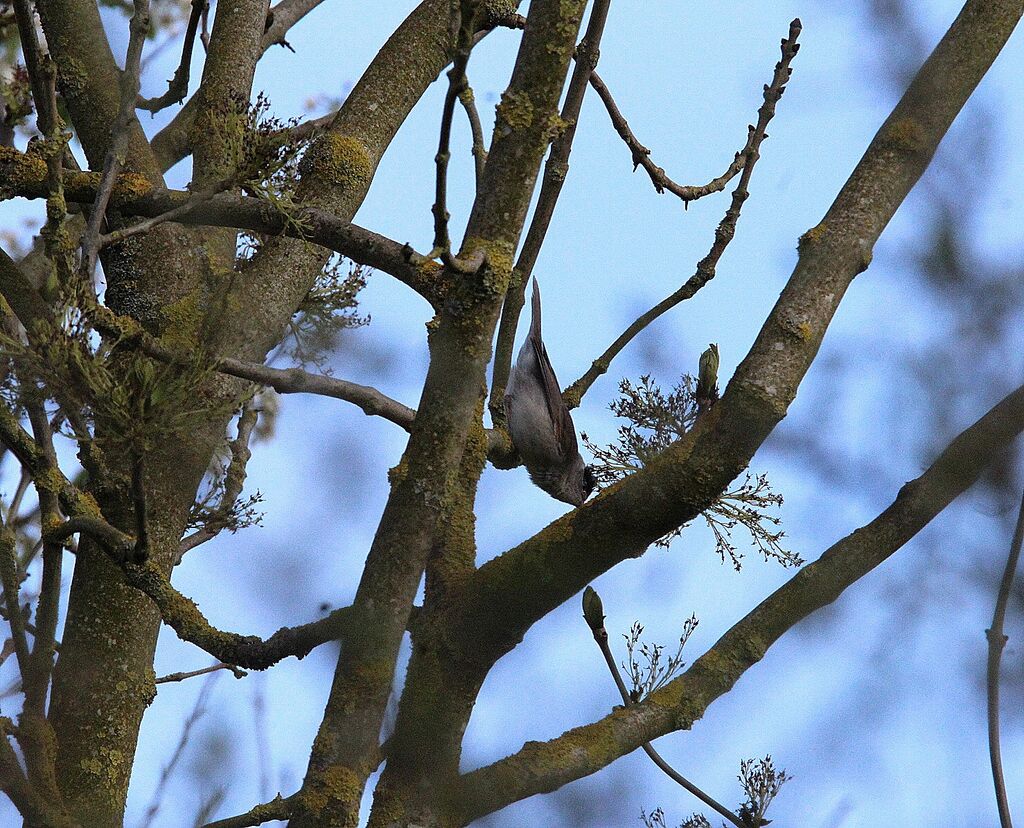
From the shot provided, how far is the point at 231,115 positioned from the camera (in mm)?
2355

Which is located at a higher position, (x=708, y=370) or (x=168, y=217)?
(x=168, y=217)

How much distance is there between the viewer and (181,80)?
14.2ft

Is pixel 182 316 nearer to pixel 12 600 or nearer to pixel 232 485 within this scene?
pixel 232 485

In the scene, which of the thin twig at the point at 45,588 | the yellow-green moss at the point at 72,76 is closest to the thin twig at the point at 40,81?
the thin twig at the point at 45,588

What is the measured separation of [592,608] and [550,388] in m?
3.03

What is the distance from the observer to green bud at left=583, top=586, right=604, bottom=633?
2.62 m

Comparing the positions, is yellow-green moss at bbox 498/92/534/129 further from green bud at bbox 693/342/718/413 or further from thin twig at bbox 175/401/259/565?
thin twig at bbox 175/401/259/565

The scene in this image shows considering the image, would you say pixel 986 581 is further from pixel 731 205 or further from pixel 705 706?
pixel 731 205

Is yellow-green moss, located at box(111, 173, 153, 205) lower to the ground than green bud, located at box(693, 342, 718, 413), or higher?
higher

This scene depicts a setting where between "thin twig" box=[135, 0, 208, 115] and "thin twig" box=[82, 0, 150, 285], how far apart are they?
1.76 m

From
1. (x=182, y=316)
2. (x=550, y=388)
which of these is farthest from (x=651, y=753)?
(x=550, y=388)

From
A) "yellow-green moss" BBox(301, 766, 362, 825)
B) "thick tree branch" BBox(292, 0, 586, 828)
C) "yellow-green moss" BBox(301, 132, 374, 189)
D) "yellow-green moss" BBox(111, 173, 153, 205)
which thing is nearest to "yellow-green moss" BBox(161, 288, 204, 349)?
"yellow-green moss" BBox(111, 173, 153, 205)

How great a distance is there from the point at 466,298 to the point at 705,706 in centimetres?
117

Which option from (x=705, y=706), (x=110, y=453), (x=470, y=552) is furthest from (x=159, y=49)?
(x=705, y=706)
